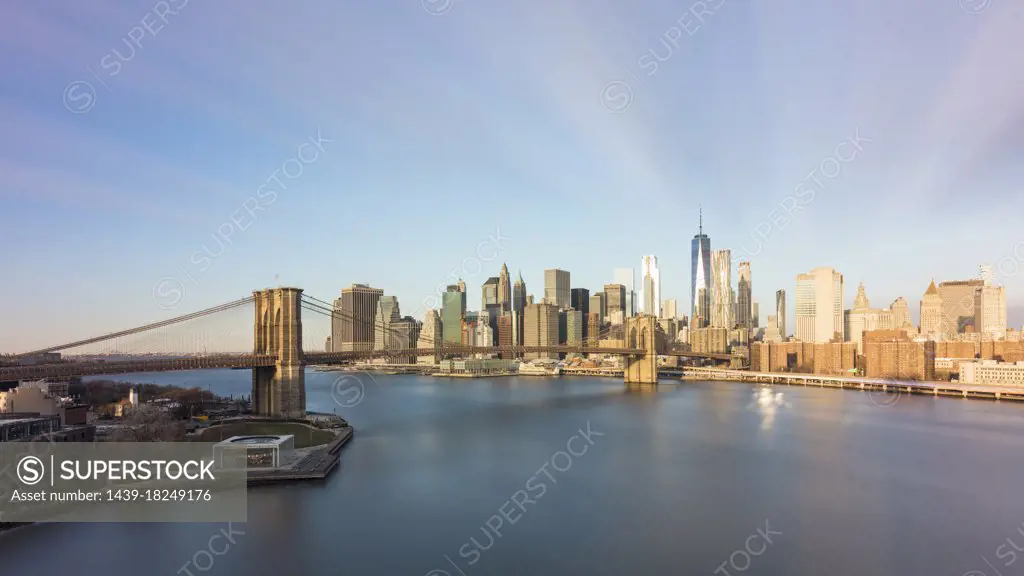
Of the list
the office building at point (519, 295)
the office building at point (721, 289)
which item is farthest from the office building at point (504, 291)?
the office building at point (721, 289)

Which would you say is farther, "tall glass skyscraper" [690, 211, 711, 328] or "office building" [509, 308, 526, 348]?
"tall glass skyscraper" [690, 211, 711, 328]

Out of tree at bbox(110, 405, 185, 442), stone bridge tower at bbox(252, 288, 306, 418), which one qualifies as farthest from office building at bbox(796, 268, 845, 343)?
tree at bbox(110, 405, 185, 442)

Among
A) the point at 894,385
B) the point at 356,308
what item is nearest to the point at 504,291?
the point at 356,308

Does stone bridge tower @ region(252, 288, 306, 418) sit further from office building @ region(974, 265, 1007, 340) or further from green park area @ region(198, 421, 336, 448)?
office building @ region(974, 265, 1007, 340)

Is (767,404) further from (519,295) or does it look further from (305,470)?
(519,295)

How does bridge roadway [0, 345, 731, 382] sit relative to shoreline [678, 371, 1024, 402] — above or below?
above

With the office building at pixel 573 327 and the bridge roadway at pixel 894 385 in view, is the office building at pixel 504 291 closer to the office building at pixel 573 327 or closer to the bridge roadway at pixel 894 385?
the office building at pixel 573 327
